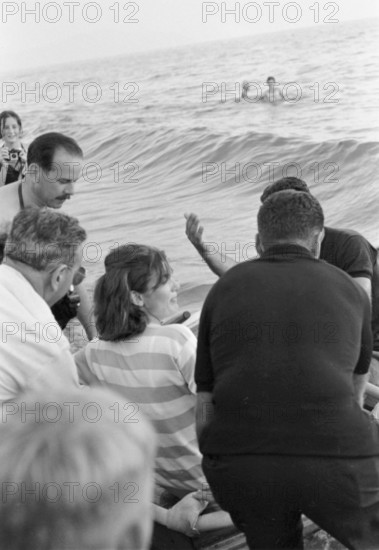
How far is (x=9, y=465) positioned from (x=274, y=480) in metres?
1.19

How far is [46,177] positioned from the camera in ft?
11.8

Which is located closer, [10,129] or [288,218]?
[288,218]

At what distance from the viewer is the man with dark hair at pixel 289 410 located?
201cm

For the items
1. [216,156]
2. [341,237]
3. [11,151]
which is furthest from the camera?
[216,156]

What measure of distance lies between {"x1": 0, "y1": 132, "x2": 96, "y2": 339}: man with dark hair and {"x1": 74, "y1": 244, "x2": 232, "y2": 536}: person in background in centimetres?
122

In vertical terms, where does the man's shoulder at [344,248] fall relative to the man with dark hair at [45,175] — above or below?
below

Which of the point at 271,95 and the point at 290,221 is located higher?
the point at 271,95

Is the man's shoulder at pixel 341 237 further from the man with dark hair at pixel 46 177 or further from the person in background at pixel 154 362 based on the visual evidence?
the man with dark hair at pixel 46 177

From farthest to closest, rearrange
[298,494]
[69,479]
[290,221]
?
[290,221], [298,494], [69,479]

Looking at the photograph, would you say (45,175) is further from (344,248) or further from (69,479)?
(69,479)

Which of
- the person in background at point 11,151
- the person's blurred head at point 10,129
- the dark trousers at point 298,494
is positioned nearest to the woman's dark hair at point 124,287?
the dark trousers at point 298,494

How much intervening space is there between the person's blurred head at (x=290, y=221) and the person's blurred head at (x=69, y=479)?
1.37 metres

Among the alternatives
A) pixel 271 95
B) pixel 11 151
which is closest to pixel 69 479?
pixel 11 151

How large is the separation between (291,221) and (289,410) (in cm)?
57
